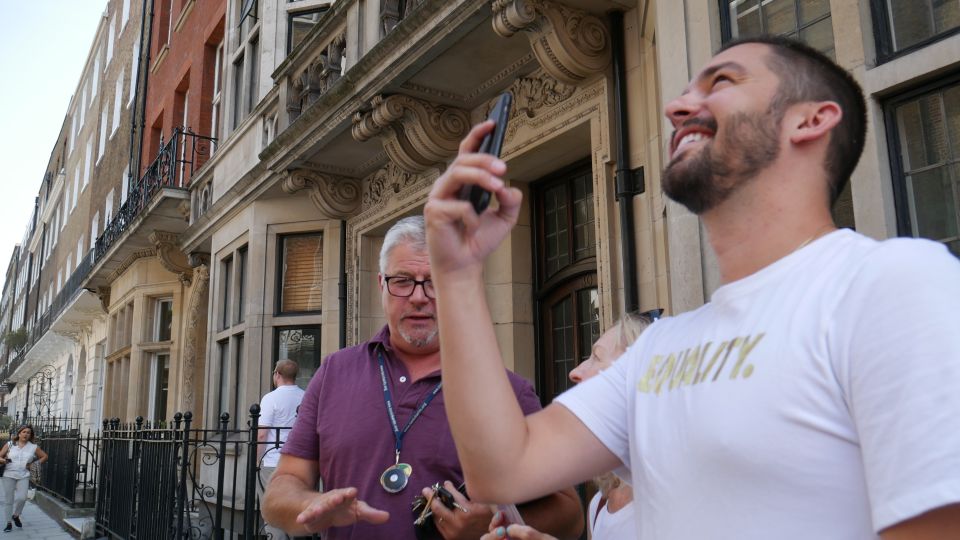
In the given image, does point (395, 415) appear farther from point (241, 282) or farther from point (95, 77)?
point (95, 77)

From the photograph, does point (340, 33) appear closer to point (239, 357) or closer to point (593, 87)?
point (593, 87)

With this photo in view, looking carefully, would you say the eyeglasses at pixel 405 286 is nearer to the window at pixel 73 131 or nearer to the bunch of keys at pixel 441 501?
the bunch of keys at pixel 441 501

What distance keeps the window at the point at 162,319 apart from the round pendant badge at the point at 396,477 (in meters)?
15.7

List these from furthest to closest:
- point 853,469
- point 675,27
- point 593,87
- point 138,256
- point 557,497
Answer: point 138,256 → point 593,87 → point 675,27 → point 557,497 → point 853,469

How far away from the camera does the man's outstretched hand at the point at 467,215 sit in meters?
1.03

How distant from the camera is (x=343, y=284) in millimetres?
9094

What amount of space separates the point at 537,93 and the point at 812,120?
5156 millimetres

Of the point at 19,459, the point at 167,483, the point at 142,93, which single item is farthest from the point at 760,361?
the point at 142,93

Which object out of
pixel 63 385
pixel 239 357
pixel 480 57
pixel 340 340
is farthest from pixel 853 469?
pixel 63 385

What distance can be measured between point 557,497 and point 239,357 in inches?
362

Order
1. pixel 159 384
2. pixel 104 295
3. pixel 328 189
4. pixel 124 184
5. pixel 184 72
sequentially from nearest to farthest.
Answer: pixel 328 189 < pixel 184 72 < pixel 159 384 < pixel 104 295 < pixel 124 184

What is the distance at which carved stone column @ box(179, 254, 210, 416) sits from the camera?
521 inches

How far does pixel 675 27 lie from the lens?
13.2 ft

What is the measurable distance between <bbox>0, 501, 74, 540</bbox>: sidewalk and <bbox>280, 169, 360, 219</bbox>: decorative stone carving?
674 cm
